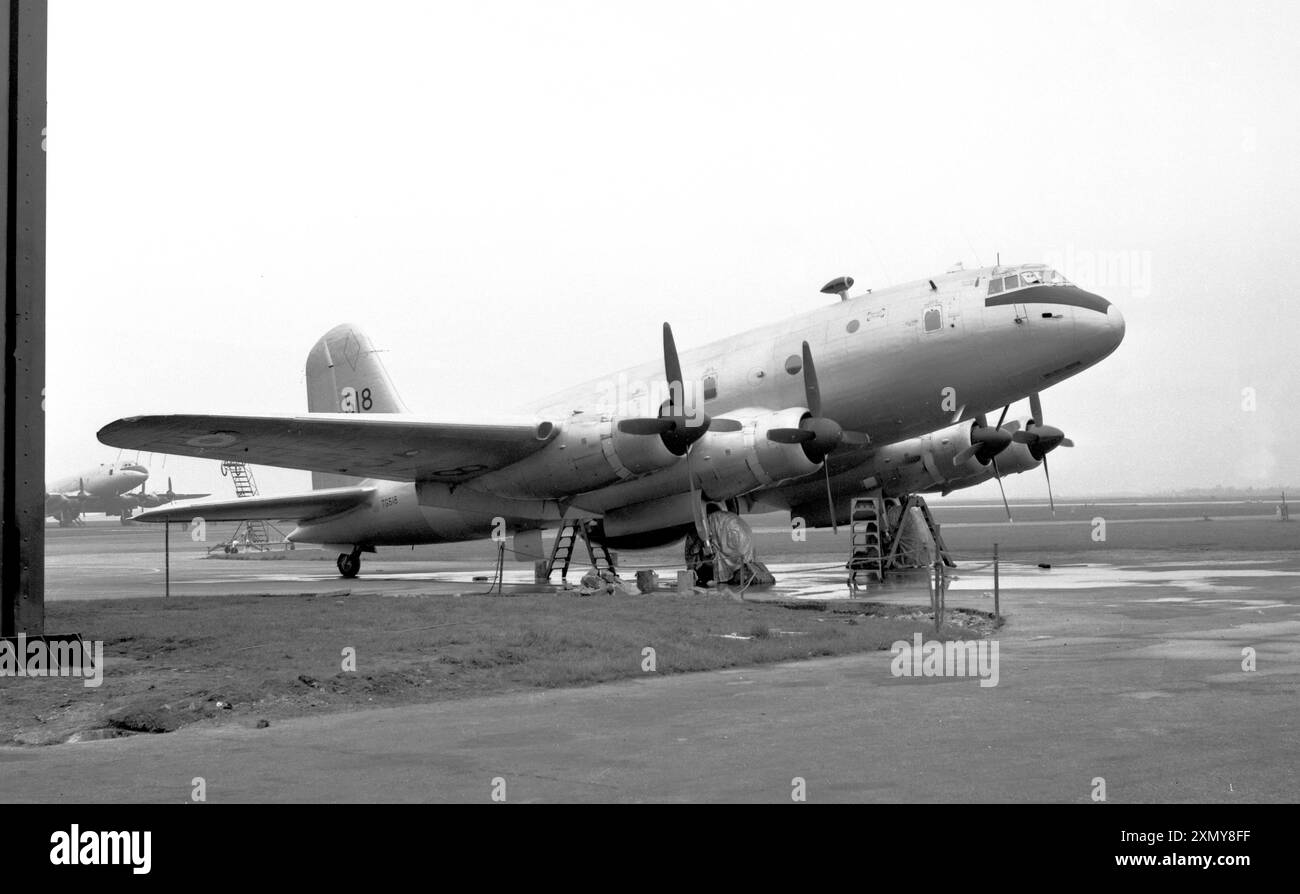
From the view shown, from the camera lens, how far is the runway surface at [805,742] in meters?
A: 6.63

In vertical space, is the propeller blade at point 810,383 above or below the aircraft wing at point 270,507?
above

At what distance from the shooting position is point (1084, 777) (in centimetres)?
662

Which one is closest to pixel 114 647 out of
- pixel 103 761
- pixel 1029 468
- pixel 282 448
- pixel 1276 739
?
pixel 103 761

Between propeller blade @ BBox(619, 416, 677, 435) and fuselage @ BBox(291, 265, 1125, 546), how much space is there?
3.50 feet

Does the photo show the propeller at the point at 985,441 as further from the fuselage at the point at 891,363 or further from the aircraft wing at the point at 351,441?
the aircraft wing at the point at 351,441

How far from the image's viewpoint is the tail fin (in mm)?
31500

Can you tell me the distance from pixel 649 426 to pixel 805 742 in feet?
48.2

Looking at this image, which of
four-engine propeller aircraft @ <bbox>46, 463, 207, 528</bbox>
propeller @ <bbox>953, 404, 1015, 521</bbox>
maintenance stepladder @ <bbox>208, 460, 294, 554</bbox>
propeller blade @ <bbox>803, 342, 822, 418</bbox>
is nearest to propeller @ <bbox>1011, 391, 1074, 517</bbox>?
propeller @ <bbox>953, 404, 1015, 521</bbox>

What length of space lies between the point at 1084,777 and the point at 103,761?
6.15 metres

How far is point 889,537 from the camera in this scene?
30.1 meters

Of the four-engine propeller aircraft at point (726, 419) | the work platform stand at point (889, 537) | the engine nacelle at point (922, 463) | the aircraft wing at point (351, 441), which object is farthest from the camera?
the engine nacelle at point (922, 463)

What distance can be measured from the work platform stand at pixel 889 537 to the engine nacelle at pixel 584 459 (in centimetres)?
501

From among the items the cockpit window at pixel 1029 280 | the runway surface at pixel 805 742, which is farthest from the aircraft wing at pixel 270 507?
the runway surface at pixel 805 742
